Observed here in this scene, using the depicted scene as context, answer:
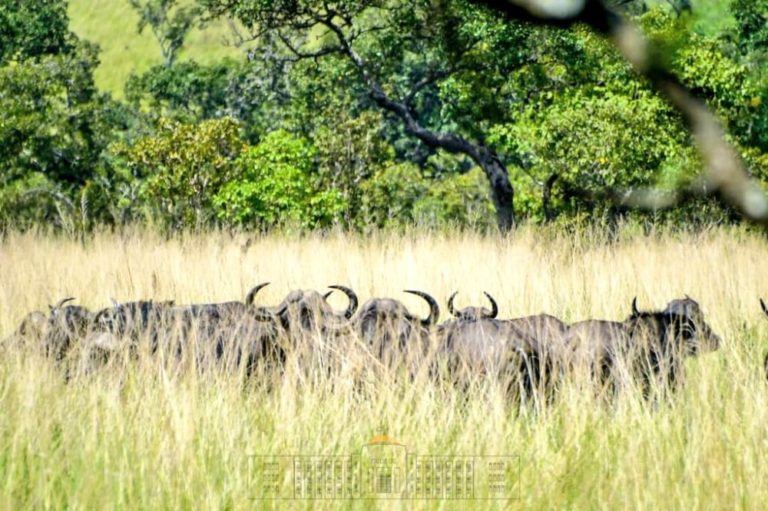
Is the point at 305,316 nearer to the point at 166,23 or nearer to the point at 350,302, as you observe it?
the point at 350,302

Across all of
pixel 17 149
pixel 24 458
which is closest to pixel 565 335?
pixel 24 458

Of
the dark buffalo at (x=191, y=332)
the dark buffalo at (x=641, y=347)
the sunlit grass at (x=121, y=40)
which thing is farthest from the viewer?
the sunlit grass at (x=121, y=40)

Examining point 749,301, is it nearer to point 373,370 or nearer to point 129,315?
point 373,370

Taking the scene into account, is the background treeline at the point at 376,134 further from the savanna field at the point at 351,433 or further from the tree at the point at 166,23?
the tree at the point at 166,23

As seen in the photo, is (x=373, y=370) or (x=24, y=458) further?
(x=373, y=370)

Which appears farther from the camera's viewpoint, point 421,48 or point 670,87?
point 421,48

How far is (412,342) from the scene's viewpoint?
5.56m

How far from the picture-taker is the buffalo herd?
17.3ft

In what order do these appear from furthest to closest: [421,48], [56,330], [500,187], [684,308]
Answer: [421,48] → [500,187] → [684,308] → [56,330]

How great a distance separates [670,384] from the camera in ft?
18.0

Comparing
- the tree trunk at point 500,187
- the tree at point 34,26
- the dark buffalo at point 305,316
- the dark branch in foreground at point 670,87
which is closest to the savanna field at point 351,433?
the dark buffalo at point 305,316

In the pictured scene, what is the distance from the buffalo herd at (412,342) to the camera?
5.28 m

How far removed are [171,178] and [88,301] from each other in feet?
27.6

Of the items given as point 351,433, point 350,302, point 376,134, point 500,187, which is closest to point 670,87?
point 351,433
